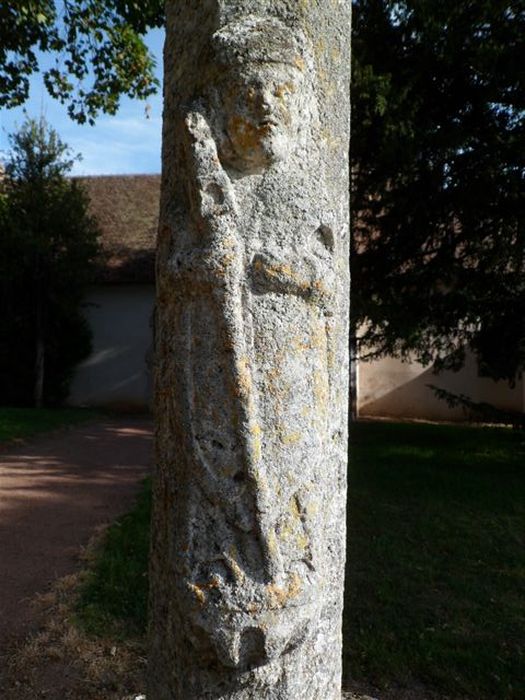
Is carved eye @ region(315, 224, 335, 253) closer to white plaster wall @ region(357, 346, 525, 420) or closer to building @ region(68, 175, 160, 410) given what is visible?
white plaster wall @ region(357, 346, 525, 420)

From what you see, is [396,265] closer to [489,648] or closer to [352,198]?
[352,198]

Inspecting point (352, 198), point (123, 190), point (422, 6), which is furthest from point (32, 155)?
point (422, 6)

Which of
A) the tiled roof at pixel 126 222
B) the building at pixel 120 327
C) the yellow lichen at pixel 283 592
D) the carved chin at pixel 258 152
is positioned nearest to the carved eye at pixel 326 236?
the carved chin at pixel 258 152

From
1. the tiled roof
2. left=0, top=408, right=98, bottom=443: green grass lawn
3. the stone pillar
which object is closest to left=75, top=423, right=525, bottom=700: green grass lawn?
the stone pillar

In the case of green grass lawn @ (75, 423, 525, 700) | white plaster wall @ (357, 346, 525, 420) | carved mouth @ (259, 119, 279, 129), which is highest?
carved mouth @ (259, 119, 279, 129)

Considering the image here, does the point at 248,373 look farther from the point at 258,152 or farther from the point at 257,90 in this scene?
the point at 257,90

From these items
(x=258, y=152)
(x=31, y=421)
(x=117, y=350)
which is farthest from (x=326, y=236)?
(x=117, y=350)

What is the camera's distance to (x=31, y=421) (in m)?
13.5

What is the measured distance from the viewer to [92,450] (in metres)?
11.4

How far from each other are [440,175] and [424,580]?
5.70 meters

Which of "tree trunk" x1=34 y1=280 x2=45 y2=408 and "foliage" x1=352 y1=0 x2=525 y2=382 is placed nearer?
"foliage" x1=352 y1=0 x2=525 y2=382

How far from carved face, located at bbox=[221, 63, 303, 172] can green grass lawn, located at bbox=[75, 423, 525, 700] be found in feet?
10.3

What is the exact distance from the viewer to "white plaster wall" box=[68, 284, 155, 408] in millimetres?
18969

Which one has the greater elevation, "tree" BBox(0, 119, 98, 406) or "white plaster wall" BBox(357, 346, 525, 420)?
"tree" BBox(0, 119, 98, 406)
